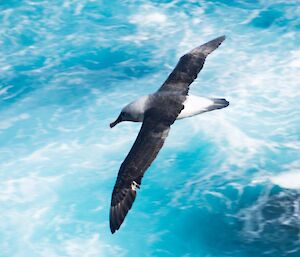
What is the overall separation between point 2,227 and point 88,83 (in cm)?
582

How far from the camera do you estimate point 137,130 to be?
1616 centimetres

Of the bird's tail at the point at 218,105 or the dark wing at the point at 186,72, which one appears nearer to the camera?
the bird's tail at the point at 218,105

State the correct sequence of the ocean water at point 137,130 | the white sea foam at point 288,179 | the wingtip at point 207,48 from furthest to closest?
the white sea foam at point 288,179 → the ocean water at point 137,130 → the wingtip at point 207,48

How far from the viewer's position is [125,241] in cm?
1316

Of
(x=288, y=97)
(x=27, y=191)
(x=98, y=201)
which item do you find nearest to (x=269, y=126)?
(x=288, y=97)

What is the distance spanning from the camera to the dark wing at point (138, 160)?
32.0 ft

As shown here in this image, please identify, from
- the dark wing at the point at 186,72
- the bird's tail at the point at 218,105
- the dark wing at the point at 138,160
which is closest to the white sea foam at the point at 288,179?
the bird's tail at the point at 218,105

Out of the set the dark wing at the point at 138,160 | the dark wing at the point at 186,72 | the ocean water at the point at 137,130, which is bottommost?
the ocean water at the point at 137,130

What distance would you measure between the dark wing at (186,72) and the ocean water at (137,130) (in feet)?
9.59

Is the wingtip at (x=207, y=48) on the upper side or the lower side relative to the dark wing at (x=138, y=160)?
upper

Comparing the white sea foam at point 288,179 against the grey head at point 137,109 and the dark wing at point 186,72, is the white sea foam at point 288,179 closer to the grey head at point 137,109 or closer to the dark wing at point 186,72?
the dark wing at point 186,72

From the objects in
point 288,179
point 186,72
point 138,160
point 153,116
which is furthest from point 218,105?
point 288,179

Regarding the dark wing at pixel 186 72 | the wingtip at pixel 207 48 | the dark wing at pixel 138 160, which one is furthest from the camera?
the wingtip at pixel 207 48

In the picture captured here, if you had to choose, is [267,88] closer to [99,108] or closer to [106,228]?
[99,108]
